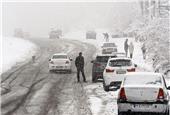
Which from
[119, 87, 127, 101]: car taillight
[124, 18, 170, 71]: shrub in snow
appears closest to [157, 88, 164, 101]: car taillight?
[119, 87, 127, 101]: car taillight

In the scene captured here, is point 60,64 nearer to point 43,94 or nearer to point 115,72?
point 115,72

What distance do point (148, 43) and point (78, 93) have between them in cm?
1466

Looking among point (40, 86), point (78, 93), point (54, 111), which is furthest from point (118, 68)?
point (54, 111)

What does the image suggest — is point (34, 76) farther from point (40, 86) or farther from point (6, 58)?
point (6, 58)

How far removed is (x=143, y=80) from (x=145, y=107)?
0.99 metres

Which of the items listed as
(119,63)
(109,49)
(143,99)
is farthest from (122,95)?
(109,49)

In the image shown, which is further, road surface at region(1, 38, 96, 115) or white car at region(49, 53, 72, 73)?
A: white car at region(49, 53, 72, 73)

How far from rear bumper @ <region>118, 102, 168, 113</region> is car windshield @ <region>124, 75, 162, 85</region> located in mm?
753

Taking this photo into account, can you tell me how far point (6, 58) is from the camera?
51250 millimetres

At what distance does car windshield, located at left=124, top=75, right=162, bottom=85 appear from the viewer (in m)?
16.9

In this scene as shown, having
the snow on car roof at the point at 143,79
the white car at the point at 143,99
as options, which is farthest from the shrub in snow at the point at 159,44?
the white car at the point at 143,99

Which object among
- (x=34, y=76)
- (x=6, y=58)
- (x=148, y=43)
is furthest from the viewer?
(x=6, y=58)

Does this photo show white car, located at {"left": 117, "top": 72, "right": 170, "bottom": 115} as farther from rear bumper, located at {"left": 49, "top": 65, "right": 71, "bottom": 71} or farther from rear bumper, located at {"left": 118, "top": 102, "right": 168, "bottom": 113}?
rear bumper, located at {"left": 49, "top": 65, "right": 71, "bottom": 71}

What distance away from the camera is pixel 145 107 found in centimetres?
1641
